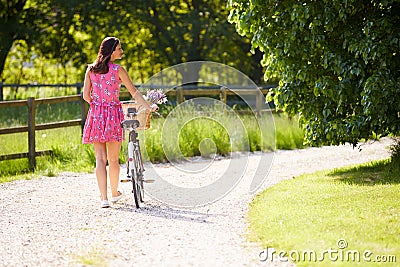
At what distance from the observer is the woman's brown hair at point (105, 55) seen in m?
8.45

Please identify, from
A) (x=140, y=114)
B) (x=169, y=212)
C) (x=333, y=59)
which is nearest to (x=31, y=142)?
(x=140, y=114)

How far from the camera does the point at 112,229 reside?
→ 7.36 metres

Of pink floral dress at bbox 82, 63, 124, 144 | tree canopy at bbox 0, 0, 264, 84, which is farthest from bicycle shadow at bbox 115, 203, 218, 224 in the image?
tree canopy at bbox 0, 0, 264, 84

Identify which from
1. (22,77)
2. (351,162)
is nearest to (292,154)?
(351,162)

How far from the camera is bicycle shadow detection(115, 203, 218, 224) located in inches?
314

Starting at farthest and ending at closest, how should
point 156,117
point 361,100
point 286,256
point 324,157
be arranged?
1. point 156,117
2. point 324,157
3. point 361,100
4. point 286,256

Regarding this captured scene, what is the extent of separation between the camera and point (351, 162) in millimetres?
12422

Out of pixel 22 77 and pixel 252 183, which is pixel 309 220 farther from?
pixel 22 77

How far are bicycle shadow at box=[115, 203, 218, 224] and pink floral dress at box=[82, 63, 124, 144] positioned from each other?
80 centimetres

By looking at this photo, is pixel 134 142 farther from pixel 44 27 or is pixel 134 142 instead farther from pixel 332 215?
pixel 44 27

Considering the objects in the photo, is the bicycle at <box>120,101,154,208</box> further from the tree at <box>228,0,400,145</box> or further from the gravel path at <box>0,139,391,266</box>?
the tree at <box>228,0,400,145</box>

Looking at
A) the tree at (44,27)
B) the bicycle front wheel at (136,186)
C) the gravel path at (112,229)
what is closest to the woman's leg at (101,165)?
the gravel path at (112,229)

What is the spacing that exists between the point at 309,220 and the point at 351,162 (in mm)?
5230

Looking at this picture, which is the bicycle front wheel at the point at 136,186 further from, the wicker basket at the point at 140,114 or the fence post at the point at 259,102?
the fence post at the point at 259,102
